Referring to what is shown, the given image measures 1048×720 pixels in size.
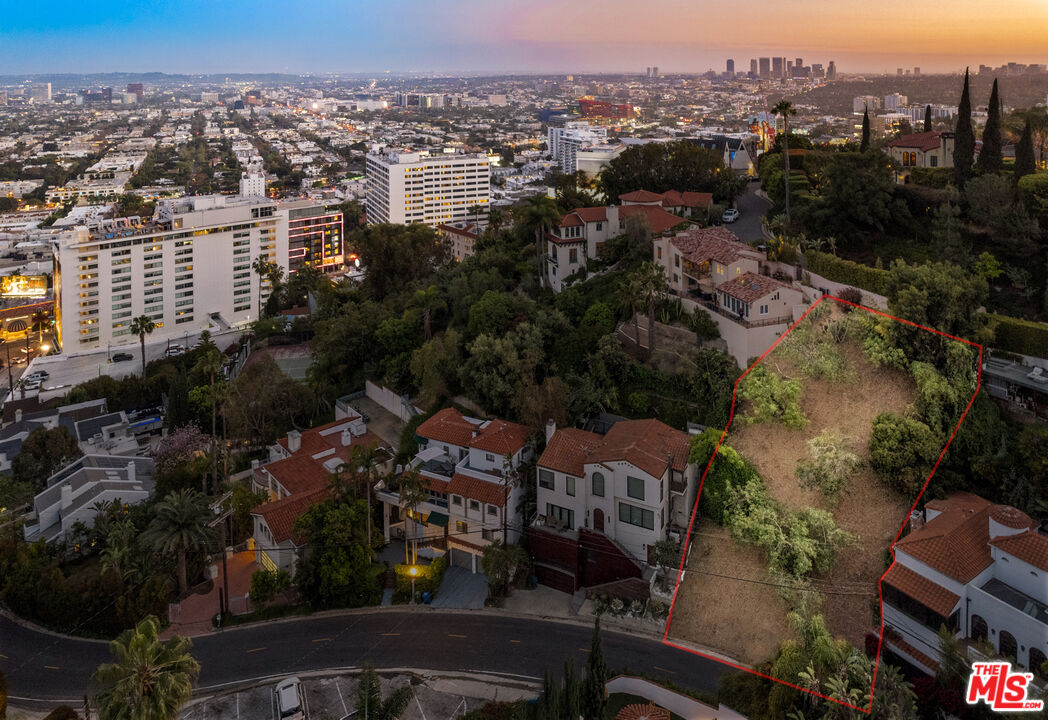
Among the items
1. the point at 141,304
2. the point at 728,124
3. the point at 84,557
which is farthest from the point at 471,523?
the point at 728,124

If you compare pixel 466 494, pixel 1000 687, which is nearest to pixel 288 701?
pixel 466 494

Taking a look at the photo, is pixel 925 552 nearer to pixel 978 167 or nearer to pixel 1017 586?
pixel 1017 586

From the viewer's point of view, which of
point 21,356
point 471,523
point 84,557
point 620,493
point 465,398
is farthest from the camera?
point 21,356

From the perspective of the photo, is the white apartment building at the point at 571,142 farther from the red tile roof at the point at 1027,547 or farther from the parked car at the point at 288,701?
the red tile roof at the point at 1027,547

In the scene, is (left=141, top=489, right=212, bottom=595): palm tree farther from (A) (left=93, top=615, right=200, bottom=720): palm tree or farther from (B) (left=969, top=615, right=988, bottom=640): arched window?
(B) (left=969, top=615, right=988, bottom=640): arched window

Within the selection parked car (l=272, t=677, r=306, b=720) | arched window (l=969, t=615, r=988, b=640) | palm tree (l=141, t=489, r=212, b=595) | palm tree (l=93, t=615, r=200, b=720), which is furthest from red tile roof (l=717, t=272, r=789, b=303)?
palm tree (l=141, t=489, r=212, b=595)

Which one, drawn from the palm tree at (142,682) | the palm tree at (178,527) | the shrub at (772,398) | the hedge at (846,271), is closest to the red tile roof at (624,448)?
the hedge at (846,271)

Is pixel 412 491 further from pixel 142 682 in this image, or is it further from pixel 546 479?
pixel 142 682
